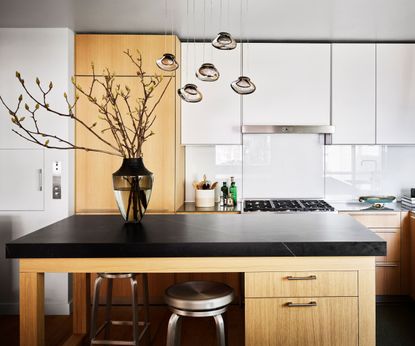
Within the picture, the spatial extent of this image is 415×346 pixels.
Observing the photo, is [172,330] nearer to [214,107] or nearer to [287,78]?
[214,107]

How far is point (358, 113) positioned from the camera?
4.09 m

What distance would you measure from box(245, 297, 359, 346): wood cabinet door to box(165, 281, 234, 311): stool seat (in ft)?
0.49

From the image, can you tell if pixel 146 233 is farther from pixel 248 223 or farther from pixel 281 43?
pixel 281 43

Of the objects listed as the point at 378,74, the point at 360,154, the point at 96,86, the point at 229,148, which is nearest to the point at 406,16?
the point at 378,74

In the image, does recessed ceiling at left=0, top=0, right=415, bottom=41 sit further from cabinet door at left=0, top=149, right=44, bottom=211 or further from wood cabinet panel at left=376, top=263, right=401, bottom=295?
wood cabinet panel at left=376, top=263, right=401, bottom=295

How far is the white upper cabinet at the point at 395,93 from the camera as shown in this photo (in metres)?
4.08

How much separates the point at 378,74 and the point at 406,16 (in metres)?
0.69

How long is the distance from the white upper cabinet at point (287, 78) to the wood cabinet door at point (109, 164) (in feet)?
2.65

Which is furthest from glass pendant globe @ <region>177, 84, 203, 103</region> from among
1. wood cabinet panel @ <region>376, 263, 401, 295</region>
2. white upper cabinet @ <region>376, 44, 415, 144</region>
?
wood cabinet panel @ <region>376, 263, 401, 295</region>

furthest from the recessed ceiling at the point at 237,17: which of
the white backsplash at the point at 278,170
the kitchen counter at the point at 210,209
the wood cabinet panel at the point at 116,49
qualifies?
the kitchen counter at the point at 210,209

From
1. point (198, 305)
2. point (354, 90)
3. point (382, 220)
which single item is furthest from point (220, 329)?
point (354, 90)

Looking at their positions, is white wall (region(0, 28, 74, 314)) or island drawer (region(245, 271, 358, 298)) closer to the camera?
island drawer (region(245, 271, 358, 298))

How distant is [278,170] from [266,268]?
268 centimetres

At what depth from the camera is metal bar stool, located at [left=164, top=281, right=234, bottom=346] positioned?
6.50ft
